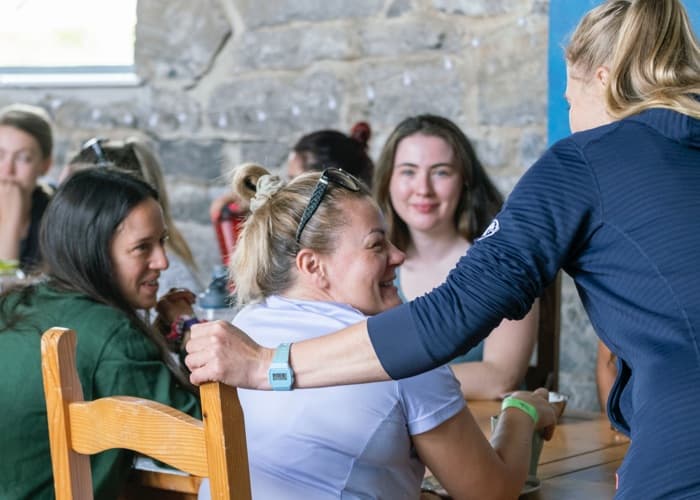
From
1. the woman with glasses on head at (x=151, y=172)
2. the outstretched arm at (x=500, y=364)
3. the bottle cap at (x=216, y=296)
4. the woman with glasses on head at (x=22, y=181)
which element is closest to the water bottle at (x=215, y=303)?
the bottle cap at (x=216, y=296)

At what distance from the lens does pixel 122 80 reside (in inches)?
207

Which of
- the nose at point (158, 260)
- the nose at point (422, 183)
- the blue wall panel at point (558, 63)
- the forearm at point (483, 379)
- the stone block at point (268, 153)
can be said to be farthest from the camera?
the stone block at point (268, 153)

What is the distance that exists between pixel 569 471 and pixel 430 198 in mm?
1239

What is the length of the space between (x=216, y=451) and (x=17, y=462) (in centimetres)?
80

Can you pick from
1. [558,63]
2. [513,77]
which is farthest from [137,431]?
[513,77]

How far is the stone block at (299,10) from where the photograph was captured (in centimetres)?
450

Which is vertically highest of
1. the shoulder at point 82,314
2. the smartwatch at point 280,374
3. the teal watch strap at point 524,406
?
the smartwatch at point 280,374

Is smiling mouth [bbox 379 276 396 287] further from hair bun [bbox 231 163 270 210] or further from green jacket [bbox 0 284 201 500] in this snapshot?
green jacket [bbox 0 284 201 500]

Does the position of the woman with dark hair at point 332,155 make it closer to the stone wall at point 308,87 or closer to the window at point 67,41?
the stone wall at point 308,87

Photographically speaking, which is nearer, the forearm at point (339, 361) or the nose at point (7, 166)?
the forearm at point (339, 361)

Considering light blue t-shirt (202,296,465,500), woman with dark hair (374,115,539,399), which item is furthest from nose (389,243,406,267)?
woman with dark hair (374,115,539,399)

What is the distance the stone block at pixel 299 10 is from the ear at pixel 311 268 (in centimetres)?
277

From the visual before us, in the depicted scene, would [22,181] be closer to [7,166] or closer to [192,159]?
[7,166]

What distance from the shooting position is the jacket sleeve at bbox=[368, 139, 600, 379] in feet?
4.52
